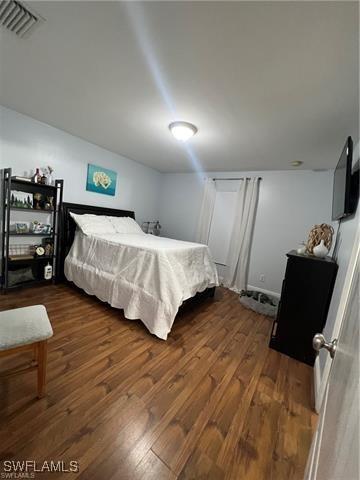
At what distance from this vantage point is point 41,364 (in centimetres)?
123

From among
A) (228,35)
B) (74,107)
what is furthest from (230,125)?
(74,107)

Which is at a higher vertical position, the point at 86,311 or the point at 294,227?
the point at 294,227

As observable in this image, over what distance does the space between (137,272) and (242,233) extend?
7.54 ft

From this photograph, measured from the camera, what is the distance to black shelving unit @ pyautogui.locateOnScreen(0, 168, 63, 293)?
2475 mm

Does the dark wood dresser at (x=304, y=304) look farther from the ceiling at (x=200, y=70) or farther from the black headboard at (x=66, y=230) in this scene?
the black headboard at (x=66, y=230)

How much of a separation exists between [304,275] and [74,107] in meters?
2.95

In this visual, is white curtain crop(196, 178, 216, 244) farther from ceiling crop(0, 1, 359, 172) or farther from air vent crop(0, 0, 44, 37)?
air vent crop(0, 0, 44, 37)

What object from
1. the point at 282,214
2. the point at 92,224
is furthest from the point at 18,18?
the point at 282,214

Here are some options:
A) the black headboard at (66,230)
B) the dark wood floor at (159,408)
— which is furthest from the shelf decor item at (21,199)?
the dark wood floor at (159,408)

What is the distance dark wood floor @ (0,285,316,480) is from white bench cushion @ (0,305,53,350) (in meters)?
0.47

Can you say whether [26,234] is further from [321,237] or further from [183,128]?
[321,237]

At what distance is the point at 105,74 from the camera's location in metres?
1.60

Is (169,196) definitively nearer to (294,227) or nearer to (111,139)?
(111,139)

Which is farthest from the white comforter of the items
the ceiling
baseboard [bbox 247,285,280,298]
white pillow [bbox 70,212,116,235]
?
the ceiling
